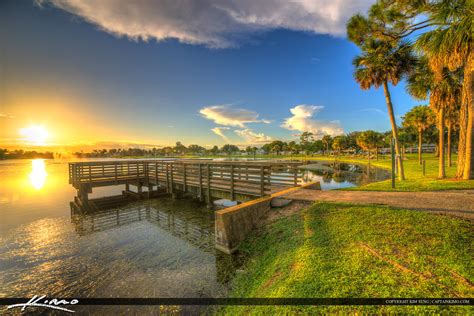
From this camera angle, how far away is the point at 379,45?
13031 millimetres

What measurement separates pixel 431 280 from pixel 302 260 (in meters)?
1.90

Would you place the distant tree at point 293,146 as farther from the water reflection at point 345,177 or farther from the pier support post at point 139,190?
the pier support post at point 139,190

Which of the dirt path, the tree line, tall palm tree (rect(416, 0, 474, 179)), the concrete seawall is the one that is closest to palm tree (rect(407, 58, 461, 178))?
the tree line

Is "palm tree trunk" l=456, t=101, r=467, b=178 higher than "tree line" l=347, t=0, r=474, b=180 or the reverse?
the reverse

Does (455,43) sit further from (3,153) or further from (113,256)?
(3,153)

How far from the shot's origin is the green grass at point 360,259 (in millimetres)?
2752

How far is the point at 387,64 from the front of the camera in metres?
12.9

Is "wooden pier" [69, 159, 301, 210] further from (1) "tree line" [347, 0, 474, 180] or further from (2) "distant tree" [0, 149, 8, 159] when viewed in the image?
(2) "distant tree" [0, 149, 8, 159]

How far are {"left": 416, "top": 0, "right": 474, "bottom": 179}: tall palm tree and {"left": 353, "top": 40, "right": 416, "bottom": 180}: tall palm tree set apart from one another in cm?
286

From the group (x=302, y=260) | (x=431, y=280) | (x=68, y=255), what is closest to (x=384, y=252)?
(x=431, y=280)

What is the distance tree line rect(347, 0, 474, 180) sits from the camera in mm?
8289

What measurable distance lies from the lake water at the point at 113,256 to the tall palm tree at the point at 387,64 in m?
14.1

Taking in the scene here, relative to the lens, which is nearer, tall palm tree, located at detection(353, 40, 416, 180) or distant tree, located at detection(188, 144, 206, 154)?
tall palm tree, located at detection(353, 40, 416, 180)

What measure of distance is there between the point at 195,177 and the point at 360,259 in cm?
1012
